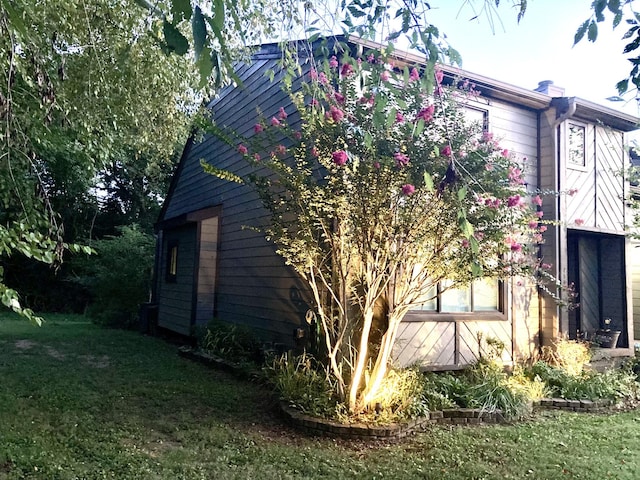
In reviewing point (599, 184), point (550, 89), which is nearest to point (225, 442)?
point (599, 184)

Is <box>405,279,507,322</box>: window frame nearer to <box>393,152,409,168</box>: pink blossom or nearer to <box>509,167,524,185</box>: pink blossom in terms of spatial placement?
<box>509,167,524,185</box>: pink blossom

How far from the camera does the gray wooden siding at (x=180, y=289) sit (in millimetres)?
10648

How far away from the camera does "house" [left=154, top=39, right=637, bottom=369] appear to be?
24.8ft

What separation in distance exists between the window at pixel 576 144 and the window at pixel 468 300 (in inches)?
110

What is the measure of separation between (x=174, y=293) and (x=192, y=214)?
2.11m

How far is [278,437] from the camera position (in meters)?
4.89

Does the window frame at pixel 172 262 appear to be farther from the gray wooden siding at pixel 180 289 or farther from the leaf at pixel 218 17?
the leaf at pixel 218 17

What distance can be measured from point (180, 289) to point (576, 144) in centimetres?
823

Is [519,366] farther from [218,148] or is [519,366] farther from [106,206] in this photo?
[106,206]

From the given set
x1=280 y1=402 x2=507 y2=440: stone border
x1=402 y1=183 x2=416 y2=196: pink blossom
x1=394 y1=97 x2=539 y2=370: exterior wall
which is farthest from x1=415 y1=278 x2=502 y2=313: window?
x1=402 y1=183 x2=416 y2=196: pink blossom

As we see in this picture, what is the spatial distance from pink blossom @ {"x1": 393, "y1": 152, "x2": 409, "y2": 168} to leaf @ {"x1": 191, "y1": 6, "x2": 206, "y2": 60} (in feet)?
12.0

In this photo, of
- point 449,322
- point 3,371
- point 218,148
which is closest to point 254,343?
point 449,322

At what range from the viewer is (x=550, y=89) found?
9141 mm

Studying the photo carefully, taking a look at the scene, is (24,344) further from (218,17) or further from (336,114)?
(218,17)
